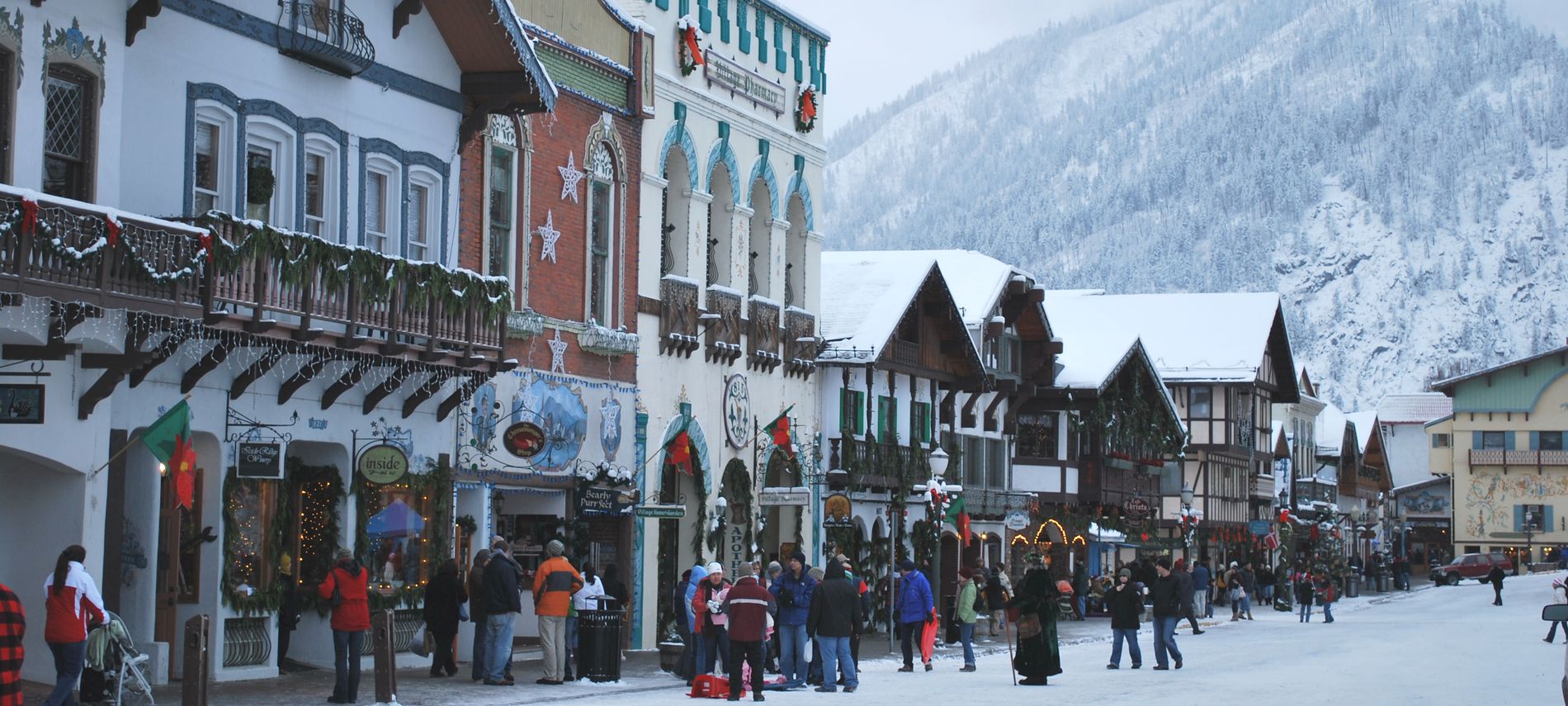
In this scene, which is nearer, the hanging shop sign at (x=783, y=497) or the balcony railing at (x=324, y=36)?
the balcony railing at (x=324, y=36)

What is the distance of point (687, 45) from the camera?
125 ft

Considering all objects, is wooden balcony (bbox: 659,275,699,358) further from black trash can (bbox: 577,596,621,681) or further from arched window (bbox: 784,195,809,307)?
black trash can (bbox: 577,596,621,681)

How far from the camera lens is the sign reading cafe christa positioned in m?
39.2

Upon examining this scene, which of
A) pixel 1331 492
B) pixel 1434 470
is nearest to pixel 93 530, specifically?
pixel 1331 492

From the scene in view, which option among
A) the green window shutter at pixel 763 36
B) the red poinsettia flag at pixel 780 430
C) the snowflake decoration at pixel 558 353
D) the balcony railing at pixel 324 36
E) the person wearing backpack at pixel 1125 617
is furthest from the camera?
the green window shutter at pixel 763 36

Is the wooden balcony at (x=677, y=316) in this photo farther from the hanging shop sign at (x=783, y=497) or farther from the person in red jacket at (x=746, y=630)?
the person in red jacket at (x=746, y=630)

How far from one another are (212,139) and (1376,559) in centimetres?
7283

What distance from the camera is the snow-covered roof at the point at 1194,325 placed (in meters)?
79.9

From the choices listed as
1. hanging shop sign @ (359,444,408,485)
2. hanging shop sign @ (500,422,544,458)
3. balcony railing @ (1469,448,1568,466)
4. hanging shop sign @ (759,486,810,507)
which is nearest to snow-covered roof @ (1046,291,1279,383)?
balcony railing @ (1469,448,1568,466)

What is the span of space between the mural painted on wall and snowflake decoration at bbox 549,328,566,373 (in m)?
85.6

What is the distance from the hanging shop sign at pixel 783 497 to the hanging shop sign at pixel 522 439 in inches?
336

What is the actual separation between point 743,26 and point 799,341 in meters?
6.39

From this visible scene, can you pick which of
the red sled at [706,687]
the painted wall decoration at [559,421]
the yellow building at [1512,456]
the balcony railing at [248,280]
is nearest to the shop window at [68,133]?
the balcony railing at [248,280]

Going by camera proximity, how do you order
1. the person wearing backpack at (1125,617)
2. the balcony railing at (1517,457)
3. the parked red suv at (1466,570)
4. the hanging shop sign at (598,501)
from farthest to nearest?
the balcony railing at (1517,457), the parked red suv at (1466,570), the hanging shop sign at (598,501), the person wearing backpack at (1125,617)
